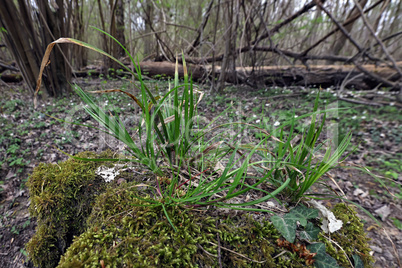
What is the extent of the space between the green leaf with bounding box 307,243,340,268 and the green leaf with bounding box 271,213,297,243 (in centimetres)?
13

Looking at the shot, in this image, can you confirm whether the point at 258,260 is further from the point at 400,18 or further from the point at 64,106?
the point at 400,18

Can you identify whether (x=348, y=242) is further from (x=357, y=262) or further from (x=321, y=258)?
(x=321, y=258)

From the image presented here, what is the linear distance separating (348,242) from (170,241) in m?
0.88

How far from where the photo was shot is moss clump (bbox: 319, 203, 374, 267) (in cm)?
87

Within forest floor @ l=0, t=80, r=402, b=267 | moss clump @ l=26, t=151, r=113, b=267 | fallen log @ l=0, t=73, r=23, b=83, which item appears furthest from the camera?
fallen log @ l=0, t=73, r=23, b=83

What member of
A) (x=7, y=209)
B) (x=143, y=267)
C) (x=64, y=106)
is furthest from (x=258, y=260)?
(x=64, y=106)

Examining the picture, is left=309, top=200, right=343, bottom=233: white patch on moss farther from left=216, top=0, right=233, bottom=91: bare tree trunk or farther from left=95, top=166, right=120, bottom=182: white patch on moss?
left=216, top=0, right=233, bottom=91: bare tree trunk

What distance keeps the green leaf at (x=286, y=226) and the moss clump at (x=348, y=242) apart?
0.20m

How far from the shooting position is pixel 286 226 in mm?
857

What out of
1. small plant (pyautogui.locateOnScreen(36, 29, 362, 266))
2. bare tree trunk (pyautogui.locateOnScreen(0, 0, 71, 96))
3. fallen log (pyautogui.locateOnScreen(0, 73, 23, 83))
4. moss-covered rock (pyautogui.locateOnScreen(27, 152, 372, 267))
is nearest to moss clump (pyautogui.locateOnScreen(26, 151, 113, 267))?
moss-covered rock (pyautogui.locateOnScreen(27, 152, 372, 267))

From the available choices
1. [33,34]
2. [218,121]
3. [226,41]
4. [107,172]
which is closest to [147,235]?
[107,172]

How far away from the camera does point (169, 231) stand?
848 millimetres

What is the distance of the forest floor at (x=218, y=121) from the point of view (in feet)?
5.85

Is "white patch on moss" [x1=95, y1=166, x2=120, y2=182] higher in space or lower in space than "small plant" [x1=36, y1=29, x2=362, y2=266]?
lower
